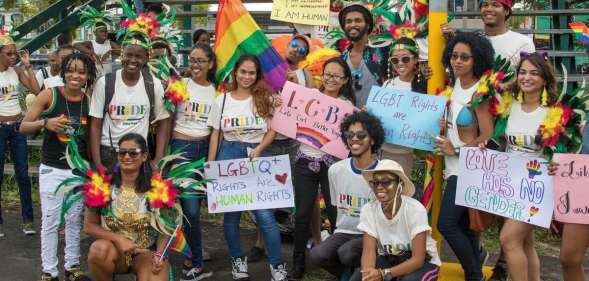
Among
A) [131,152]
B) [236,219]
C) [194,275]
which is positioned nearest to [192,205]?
[236,219]

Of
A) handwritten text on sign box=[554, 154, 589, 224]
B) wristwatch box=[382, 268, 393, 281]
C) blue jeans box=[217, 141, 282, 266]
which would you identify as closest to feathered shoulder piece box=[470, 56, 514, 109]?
handwritten text on sign box=[554, 154, 589, 224]

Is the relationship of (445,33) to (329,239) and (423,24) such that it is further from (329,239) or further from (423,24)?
(329,239)

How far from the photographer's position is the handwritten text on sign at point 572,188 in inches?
181

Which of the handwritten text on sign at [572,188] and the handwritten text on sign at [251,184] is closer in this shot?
the handwritten text on sign at [572,188]

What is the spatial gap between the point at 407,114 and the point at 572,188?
1298 millimetres

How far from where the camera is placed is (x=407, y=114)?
5352mm

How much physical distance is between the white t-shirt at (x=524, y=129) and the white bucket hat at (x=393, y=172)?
766mm

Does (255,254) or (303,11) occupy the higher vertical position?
(303,11)

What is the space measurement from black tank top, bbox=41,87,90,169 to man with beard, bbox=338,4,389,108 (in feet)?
7.09

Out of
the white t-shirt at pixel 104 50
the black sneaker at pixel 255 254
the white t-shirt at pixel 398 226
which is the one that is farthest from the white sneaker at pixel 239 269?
the white t-shirt at pixel 104 50

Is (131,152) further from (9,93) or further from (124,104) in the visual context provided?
(9,93)

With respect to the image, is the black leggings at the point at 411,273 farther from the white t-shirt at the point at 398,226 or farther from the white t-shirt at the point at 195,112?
the white t-shirt at the point at 195,112

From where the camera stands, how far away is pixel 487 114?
196 inches

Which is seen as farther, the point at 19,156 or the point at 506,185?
the point at 19,156
